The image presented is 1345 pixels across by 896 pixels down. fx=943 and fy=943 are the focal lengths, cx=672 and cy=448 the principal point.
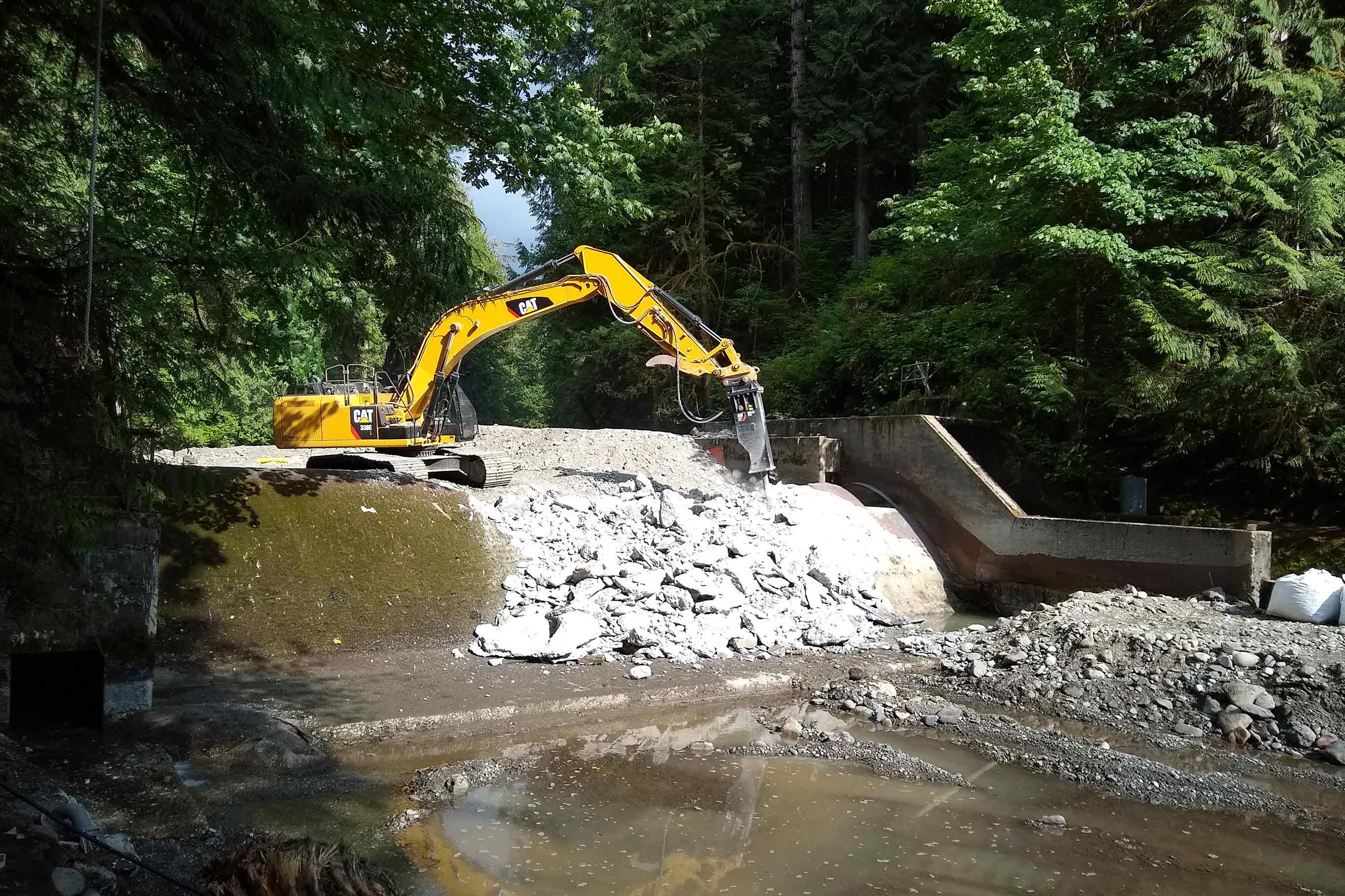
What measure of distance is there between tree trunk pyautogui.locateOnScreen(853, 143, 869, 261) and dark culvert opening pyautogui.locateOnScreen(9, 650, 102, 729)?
1925 cm

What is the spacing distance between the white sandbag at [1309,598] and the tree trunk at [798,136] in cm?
1637

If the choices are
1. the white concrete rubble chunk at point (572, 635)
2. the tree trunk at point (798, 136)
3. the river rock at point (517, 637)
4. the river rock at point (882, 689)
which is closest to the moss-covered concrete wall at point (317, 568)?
the river rock at point (517, 637)

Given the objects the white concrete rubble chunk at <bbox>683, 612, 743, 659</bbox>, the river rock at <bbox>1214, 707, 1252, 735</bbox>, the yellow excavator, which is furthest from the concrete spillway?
the white concrete rubble chunk at <bbox>683, 612, 743, 659</bbox>

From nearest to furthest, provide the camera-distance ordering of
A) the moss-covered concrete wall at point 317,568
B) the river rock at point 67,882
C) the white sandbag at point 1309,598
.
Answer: the river rock at point 67,882 < the moss-covered concrete wall at point 317,568 < the white sandbag at point 1309,598

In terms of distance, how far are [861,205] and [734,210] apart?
3.20 meters

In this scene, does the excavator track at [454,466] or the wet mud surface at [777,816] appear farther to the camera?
the excavator track at [454,466]

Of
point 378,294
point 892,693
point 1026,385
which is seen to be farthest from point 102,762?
point 1026,385

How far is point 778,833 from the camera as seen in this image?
5.35m

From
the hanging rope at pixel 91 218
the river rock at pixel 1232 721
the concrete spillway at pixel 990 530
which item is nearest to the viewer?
the hanging rope at pixel 91 218

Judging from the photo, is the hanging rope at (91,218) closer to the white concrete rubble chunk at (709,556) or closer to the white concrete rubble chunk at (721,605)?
the white concrete rubble chunk at (721,605)

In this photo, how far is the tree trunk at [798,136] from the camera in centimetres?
2378

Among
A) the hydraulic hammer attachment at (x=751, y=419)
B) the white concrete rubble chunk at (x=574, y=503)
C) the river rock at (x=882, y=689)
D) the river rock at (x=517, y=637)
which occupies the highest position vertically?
the hydraulic hammer attachment at (x=751, y=419)

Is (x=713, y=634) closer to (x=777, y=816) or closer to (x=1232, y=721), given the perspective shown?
(x=777, y=816)

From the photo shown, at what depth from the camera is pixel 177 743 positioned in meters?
5.84
